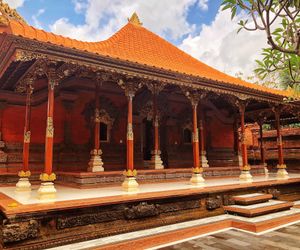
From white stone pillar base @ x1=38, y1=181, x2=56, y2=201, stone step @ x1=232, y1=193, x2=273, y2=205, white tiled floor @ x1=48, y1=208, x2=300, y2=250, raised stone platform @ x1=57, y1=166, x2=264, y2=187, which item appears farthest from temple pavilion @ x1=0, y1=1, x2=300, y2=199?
white tiled floor @ x1=48, y1=208, x2=300, y2=250

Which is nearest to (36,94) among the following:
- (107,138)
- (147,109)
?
(107,138)

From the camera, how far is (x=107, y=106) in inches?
422

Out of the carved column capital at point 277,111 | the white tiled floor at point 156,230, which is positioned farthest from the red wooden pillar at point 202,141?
the white tiled floor at point 156,230

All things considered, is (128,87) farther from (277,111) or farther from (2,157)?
(277,111)

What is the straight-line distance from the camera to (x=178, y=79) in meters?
8.24

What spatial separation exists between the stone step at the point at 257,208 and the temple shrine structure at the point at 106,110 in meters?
0.99

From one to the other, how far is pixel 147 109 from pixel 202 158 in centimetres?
349

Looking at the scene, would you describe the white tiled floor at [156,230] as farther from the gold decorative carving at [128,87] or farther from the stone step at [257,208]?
the gold decorative carving at [128,87]

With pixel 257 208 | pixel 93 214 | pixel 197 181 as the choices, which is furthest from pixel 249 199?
pixel 93 214

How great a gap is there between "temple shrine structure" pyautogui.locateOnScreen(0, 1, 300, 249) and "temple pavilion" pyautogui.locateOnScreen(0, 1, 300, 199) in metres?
0.03

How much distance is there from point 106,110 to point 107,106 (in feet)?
0.53

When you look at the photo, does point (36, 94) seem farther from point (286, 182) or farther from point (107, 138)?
point (286, 182)

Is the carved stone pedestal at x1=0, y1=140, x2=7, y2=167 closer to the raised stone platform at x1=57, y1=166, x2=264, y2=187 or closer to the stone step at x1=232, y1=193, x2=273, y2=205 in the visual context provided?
the raised stone platform at x1=57, y1=166, x2=264, y2=187

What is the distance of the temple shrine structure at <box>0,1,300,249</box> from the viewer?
21.0ft
